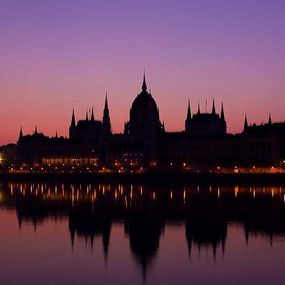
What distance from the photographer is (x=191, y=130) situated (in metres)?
142

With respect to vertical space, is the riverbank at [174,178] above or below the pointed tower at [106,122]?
below

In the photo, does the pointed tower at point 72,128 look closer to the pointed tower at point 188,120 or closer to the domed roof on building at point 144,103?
the domed roof on building at point 144,103

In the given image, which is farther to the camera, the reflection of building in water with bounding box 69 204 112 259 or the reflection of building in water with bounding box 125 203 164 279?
the reflection of building in water with bounding box 69 204 112 259

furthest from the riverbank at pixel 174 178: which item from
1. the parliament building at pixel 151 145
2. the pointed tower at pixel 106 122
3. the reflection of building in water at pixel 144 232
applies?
the reflection of building in water at pixel 144 232

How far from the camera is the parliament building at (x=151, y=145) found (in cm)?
11831

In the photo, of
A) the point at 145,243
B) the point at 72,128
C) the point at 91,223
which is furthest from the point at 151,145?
the point at 145,243

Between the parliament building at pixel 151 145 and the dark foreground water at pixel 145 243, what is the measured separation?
62075mm

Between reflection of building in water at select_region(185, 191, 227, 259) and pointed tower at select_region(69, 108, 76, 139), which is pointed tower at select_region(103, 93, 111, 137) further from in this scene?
reflection of building in water at select_region(185, 191, 227, 259)

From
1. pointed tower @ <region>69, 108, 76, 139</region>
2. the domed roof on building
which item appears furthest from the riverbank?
pointed tower @ <region>69, 108, 76, 139</region>

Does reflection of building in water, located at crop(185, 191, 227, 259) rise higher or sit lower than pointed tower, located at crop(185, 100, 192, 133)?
lower

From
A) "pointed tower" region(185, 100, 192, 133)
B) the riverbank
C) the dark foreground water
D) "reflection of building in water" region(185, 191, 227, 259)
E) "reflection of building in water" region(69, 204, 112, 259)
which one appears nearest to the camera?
the dark foreground water

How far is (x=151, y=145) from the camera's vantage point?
13662 centimetres

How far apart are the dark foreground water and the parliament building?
62.1m

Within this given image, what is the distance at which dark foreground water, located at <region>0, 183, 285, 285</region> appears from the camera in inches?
1072
